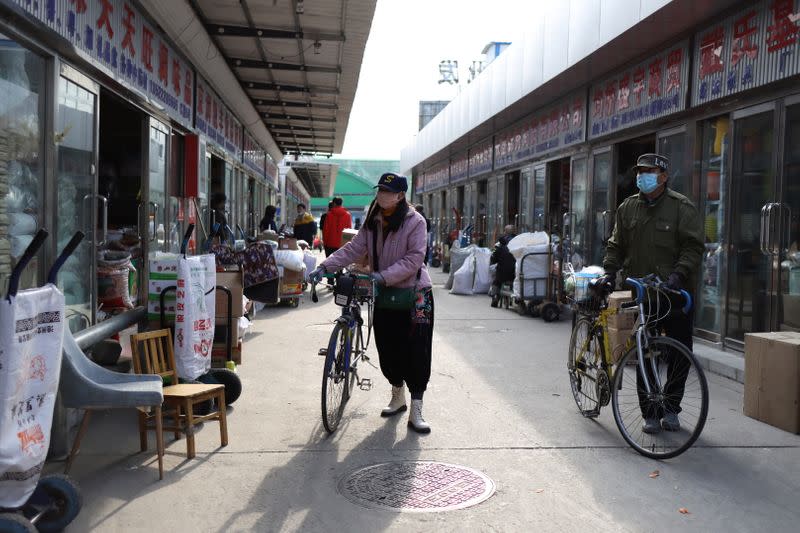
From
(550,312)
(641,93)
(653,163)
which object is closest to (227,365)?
(653,163)

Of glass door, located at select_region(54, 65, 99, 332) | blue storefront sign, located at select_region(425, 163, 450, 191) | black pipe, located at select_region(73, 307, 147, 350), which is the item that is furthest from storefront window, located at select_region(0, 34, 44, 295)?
blue storefront sign, located at select_region(425, 163, 450, 191)

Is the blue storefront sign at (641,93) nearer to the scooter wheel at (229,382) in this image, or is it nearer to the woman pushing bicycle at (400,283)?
the woman pushing bicycle at (400,283)

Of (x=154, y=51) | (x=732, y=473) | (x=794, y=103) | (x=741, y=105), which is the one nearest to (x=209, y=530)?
(x=732, y=473)

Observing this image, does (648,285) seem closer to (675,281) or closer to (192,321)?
(675,281)

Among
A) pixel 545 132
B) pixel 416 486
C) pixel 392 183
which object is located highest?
pixel 545 132

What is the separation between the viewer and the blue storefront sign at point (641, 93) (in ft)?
32.6

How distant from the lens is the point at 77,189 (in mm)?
5926

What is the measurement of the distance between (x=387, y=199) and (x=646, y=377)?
2.07m

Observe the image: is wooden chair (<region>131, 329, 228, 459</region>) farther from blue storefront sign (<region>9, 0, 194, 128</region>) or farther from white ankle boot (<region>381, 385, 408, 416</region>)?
blue storefront sign (<region>9, 0, 194, 128</region>)

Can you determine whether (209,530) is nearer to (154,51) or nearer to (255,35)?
(154,51)

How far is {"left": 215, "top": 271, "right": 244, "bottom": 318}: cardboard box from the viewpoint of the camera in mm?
6621

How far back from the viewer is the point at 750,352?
6133 mm

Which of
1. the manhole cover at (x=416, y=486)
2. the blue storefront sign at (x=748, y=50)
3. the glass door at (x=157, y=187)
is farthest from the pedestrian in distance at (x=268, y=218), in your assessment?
the manhole cover at (x=416, y=486)

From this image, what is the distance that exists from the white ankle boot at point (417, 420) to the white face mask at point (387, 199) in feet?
4.48
